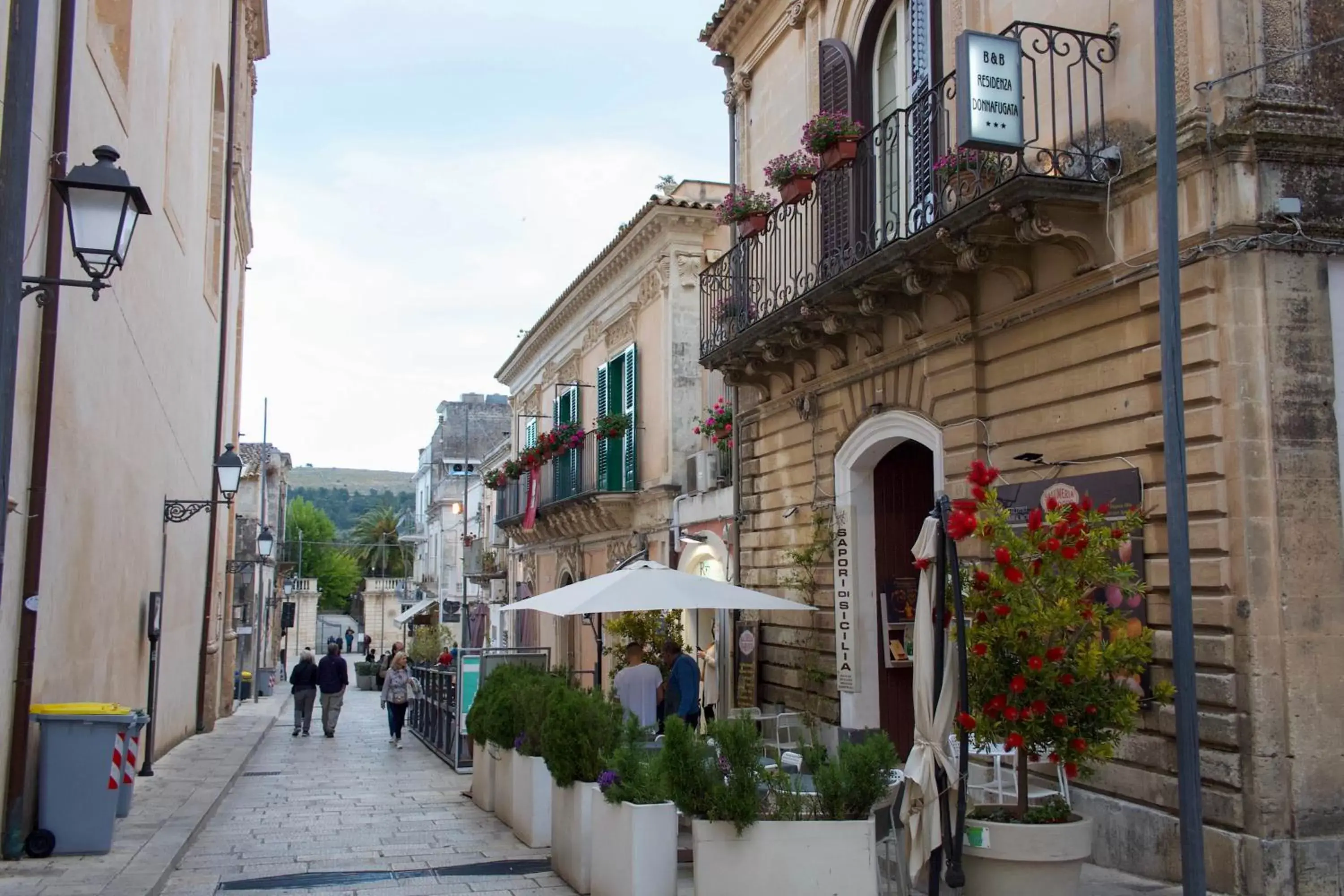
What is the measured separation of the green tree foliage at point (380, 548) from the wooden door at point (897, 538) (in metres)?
70.7

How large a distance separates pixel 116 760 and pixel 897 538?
23.2ft

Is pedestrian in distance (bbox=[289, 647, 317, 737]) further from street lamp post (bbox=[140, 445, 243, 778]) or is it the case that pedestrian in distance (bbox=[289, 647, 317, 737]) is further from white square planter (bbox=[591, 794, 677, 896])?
white square planter (bbox=[591, 794, 677, 896])

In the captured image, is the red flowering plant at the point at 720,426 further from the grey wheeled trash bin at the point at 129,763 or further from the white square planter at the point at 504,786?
the grey wheeled trash bin at the point at 129,763

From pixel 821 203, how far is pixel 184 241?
8.83m

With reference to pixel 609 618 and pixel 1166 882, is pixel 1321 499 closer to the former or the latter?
pixel 1166 882

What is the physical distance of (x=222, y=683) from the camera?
23938 millimetres

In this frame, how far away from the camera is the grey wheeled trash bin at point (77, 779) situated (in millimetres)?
8320

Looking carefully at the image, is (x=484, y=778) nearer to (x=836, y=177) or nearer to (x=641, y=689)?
(x=641, y=689)

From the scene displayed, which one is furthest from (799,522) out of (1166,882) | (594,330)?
(594,330)

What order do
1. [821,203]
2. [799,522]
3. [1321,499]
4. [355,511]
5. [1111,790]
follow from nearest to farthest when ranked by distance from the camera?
[1321,499] → [1111,790] → [821,203] → [799,522] → [355,511]

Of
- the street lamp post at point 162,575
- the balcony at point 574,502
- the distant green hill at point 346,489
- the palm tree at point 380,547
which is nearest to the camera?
the street lamp post at point 162,575

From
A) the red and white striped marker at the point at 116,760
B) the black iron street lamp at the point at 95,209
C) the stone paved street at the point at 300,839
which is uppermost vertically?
the black iron street lamp at the point at 95,209

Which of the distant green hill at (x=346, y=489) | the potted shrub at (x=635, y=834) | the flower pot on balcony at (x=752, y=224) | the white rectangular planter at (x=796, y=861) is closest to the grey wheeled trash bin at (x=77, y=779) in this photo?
the potted shrub at (x=635, y=834)

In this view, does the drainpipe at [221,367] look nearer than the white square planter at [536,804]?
No
